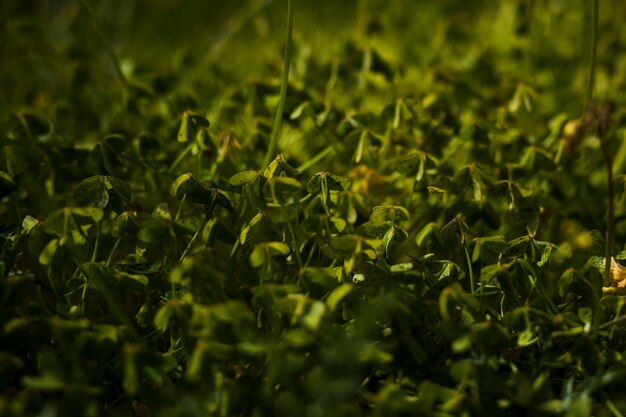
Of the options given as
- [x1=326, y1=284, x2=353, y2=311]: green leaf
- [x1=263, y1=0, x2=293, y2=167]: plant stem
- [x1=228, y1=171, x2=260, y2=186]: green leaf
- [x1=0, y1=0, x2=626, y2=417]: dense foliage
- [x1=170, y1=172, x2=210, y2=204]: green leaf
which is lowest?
[x1=0, y1=0, x2=626, y2=417]: dense foliage

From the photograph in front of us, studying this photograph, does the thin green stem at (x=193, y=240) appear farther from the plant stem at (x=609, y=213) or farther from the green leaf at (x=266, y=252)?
the plant stem at (x=609, y=213)

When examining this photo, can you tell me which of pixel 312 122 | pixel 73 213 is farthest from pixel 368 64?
pixel 73 213

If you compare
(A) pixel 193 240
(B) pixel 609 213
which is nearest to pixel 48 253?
(A) pixel 193 240

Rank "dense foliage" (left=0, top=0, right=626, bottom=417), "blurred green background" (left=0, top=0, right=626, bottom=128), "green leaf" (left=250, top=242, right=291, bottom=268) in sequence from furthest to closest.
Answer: "blurred green background" (left=0, top=0, right=626, bottom=128) < "green leaf" (left=250, top=242, right=291, bottom=268) < "dense foliage" (left=0, top=0, right=626, bottom=417)

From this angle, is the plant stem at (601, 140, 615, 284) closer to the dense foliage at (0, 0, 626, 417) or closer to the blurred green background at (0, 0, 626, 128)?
the dense foliage at (0, 0, 626, 417)

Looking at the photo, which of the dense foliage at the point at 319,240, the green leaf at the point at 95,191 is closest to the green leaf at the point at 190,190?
the dense foliage at the point at 319,240

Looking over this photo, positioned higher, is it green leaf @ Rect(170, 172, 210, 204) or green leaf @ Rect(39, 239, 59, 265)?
green leaf @ Rect(170, 172, 210, 204)

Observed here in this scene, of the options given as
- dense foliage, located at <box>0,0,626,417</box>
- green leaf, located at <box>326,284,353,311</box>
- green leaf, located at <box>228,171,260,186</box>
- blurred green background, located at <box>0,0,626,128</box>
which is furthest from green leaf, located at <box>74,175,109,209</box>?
blurred green background, located at <box>0,0,626,128</box>

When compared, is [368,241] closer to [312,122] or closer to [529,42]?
[312,122]
